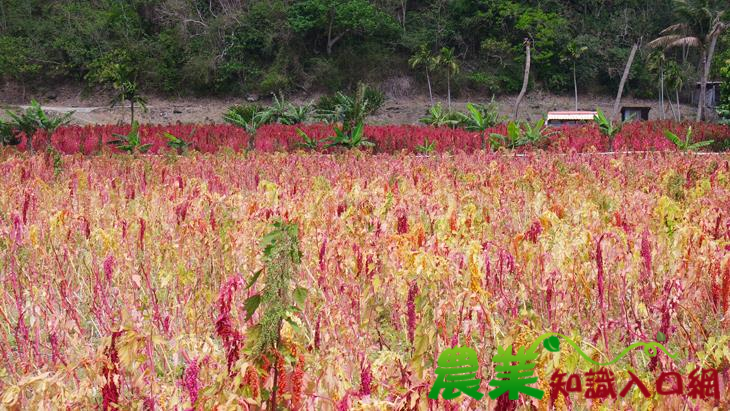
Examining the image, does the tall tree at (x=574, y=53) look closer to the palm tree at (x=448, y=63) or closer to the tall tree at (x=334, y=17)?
the palm tree at (x=448, y=63)

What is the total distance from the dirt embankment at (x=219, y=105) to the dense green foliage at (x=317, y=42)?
2.71 feet

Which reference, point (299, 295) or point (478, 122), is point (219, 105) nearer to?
point (478, 122)

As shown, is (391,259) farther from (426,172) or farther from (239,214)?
(426,172)

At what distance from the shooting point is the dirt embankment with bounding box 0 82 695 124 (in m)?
38.5

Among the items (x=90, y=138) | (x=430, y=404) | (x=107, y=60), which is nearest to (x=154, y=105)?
(x=107, y=60)

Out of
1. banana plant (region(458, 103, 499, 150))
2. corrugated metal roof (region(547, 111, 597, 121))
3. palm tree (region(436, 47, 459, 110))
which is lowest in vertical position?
corrugated metal roof (region(547, 111, 597, 121))

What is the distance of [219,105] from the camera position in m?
42.0

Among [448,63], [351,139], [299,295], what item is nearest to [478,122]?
[351,139]

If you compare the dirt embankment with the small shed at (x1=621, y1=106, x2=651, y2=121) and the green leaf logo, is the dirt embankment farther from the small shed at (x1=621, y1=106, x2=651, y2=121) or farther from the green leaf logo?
the green leaf logo

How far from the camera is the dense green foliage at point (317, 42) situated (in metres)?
41.8

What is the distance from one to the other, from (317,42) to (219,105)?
761 centimetres

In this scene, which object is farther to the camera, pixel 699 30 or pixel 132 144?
pixel 699 30

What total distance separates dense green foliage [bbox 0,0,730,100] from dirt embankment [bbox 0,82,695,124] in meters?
0.82

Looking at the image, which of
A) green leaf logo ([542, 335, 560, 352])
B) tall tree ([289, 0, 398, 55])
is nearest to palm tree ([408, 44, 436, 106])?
tall tree ([289, 0, 398, 55])
